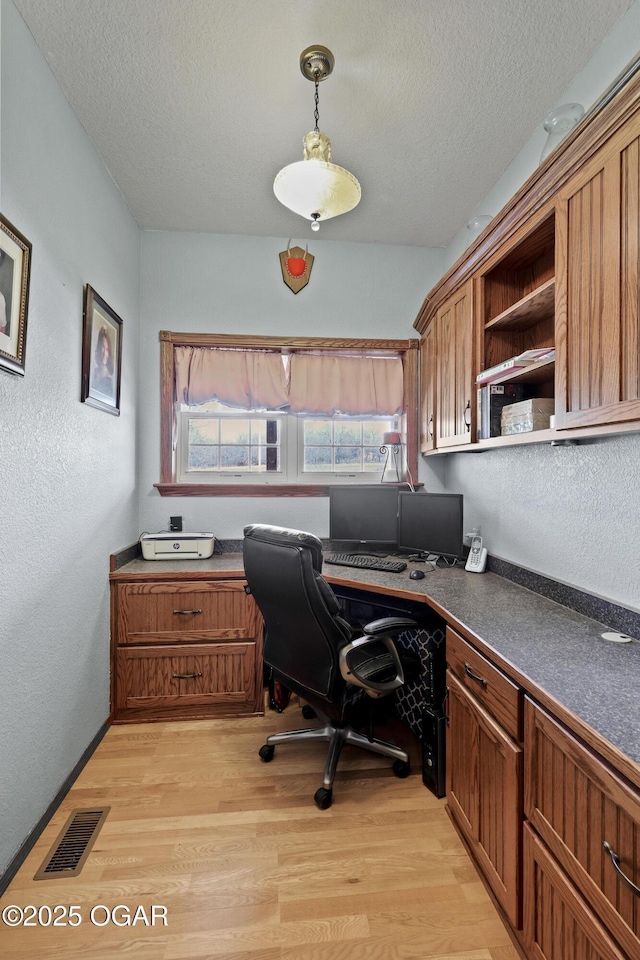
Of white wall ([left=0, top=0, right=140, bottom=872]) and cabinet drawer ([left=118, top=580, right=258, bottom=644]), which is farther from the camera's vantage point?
cabinet drawer ([left=118, top=580, right=258, bottom=644])

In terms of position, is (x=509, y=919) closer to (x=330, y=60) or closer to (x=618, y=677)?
(x=618, y=677)

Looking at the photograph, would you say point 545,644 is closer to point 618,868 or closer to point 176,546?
point 618,868

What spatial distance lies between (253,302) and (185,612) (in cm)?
196

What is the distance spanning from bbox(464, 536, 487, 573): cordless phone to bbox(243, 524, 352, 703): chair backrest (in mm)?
846

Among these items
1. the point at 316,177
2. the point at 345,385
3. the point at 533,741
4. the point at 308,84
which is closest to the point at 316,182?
the point at 316,177

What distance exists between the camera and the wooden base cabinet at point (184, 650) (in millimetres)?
2293

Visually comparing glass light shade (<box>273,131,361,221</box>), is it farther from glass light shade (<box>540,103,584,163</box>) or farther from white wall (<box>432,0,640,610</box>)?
white wall (<box>432,0,640,610</box>)

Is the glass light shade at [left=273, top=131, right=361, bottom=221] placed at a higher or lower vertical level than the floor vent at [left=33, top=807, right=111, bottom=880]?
higher

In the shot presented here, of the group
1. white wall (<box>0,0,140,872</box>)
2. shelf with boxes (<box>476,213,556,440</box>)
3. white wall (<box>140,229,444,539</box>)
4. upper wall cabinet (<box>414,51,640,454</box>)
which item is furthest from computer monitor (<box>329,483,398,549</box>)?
white wall (<box>0,0,140,872</box>)

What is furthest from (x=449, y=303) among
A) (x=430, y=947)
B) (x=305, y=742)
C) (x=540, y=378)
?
(x=430, y=947)

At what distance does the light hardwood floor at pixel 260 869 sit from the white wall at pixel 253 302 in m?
1.35

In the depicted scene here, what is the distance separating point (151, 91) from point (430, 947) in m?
3.06

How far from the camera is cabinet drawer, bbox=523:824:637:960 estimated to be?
875 mm

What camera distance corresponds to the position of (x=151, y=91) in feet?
5.69
